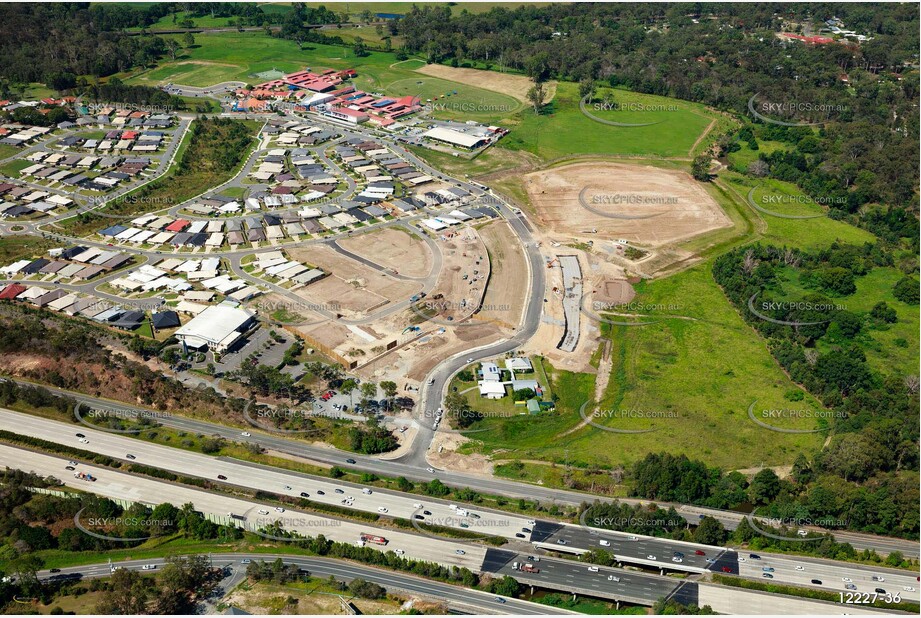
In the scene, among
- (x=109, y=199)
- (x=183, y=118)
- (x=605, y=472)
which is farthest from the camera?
(x=183, y=118)

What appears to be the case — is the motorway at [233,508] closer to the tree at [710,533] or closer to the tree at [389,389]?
the tree at [389,389]

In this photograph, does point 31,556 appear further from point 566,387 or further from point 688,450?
point 688,450

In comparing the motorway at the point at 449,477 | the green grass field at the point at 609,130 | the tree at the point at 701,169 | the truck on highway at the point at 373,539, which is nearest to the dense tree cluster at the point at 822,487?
the motorway at the point at 449,477

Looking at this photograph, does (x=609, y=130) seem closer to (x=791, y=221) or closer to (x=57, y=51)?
(x=791, y=221)

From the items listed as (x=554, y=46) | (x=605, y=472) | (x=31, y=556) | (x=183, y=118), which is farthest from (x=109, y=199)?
(x=554, y=46)

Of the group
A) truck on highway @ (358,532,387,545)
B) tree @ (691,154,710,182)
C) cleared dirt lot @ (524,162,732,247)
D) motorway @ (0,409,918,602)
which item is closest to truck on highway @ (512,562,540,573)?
motorway @ (0,409,918,602)

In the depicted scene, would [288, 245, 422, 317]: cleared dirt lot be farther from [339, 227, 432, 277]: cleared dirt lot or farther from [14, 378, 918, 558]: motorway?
[14, 378, 918, 558]: motorway
